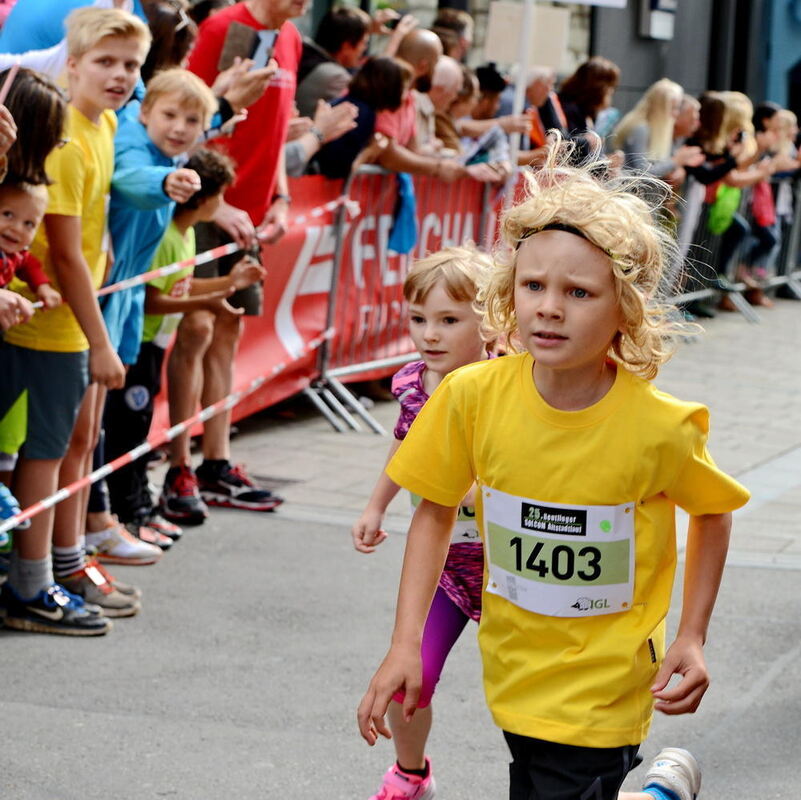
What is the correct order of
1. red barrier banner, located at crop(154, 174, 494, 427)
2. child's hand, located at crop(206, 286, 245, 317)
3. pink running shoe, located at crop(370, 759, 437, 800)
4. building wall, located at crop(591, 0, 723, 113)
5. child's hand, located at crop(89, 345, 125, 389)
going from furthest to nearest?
building wall, located at crop(591, 0, 723, 113)
red barrier banner, located at crop(154, 174, 494, 427)
child's hand, located at crop(206, 286, 245, 317)
child's hand, located at crop(89, 345, 125, 389)
pink running shoe, located at crop(370, 759, 437, 800)

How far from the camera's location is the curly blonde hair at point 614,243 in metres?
2.85

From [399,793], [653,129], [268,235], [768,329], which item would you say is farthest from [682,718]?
[768,329]

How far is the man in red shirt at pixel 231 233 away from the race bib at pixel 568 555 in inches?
150

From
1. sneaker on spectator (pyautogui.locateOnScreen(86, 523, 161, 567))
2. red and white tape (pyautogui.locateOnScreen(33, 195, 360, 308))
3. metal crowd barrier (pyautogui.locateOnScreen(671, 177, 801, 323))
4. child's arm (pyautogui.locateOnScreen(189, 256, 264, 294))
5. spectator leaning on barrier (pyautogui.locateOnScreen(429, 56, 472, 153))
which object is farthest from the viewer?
metal crowd barrier (pyautogui.locateOnScreen(671, 177, 801, 323))

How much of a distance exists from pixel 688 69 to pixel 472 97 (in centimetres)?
1116

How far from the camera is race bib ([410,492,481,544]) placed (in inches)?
147

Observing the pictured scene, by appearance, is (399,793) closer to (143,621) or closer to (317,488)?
(143,621)

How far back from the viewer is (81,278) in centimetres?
512

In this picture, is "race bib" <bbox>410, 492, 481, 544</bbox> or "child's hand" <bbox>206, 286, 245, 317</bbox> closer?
"race bib" <bbox>410, 492, 481, 544</bbox>

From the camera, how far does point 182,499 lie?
666cm

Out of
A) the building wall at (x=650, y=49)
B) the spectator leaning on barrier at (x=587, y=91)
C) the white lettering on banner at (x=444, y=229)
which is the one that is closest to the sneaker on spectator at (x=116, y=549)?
the white lettering on banner at (x=444, y=229)

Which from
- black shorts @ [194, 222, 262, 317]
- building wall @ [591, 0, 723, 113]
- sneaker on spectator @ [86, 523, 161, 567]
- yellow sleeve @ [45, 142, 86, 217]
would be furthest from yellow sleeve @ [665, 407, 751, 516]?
building wall @ [591, 0, 723, 113]

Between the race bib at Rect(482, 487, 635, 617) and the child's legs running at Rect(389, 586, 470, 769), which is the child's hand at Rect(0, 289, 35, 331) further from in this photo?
the race bib at Rect(482, 487, 635, 617)

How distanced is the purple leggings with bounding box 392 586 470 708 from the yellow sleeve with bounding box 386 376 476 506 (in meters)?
0.78
